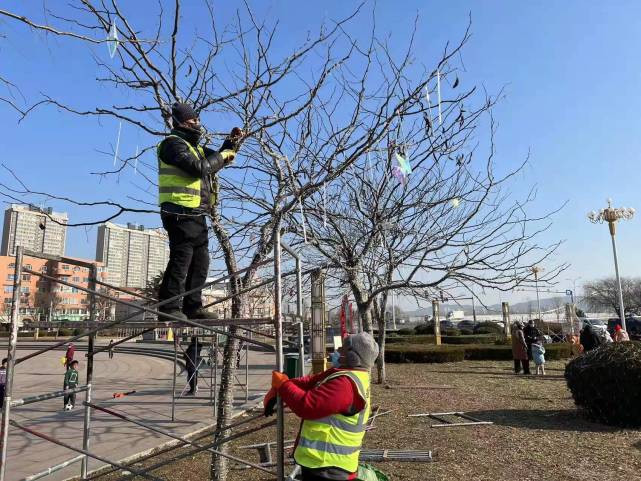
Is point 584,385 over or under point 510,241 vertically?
under

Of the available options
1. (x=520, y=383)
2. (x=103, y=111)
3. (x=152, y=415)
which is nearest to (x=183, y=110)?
(x=103, y=111)

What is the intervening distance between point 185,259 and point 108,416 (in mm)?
8498

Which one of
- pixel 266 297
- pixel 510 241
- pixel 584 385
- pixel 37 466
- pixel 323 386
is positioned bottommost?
pixel 37 466

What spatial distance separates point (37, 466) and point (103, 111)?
16.6 feet

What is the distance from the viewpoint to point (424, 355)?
19578mm

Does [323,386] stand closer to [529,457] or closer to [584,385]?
[529,457]

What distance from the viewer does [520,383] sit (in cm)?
1312

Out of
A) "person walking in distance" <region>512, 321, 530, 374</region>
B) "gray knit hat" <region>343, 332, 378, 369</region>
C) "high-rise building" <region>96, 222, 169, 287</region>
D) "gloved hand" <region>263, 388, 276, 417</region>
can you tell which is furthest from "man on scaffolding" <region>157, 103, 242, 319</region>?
"person walking in distance" <region>512, 321, 530, 374</region>

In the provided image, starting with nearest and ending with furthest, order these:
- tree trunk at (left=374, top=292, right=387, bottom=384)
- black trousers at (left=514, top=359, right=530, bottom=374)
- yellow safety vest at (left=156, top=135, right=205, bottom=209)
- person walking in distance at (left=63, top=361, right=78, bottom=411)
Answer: yellow safety vest at (left=156, top=135, right=205, bottom=209), person walking in distance at (left=63, top=361, right=78, bottom=411), tree trunk at (left=374, top=292, right=387, bottom=384), black trousers at (left=514, top=359, right=530, bottom=374)

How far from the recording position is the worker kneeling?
8.64 feet

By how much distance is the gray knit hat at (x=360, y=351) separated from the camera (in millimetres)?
2883

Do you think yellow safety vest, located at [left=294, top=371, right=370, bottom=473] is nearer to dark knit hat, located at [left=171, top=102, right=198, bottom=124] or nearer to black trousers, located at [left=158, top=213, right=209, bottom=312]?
black trousers, located at [left=158, top=213, right=209, bottom=312]

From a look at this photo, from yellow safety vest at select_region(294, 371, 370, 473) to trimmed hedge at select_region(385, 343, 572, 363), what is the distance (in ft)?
57.8

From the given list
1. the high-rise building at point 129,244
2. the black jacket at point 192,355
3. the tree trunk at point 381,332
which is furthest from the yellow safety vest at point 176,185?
the tree trunk at point 381,332
